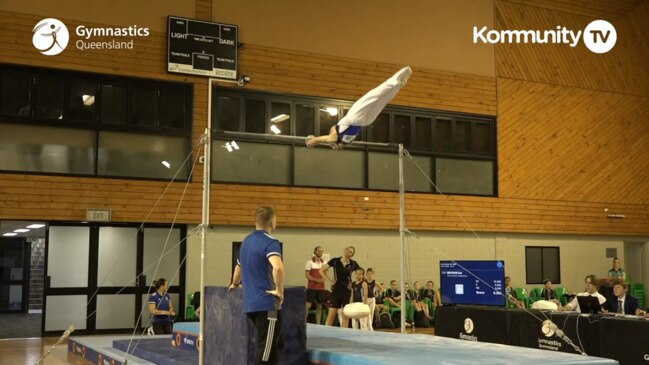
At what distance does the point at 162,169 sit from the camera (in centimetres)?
1677

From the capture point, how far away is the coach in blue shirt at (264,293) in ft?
22.3

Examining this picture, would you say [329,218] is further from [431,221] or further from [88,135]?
[88,135]

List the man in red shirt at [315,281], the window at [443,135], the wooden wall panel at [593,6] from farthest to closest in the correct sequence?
the wooden wall panel at [593,6] → the window at [443,135] → the man in red shirt at [315,281]

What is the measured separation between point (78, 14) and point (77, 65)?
127 cm

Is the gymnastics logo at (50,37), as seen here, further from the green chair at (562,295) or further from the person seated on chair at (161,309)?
the green chair at (562,295)

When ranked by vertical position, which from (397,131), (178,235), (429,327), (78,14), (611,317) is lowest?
(429,327)

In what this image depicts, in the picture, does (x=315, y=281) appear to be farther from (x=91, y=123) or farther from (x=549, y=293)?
(x=549, y=293)

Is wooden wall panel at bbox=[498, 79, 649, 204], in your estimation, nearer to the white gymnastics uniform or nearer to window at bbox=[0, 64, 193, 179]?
window at bbox=[0, 64, 193, 179]

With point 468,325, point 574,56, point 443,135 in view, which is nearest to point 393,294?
point 443,135

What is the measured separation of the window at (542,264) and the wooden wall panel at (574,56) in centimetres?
535

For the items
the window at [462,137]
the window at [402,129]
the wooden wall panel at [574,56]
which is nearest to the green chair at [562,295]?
the window at [462,137]

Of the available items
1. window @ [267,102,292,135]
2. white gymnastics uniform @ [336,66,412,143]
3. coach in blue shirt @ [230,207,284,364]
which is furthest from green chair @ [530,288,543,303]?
coach in blue shirt @ [230,207,284,364]

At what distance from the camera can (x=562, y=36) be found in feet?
72.5

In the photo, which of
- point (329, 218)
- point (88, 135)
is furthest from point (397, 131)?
point (88, 135)
